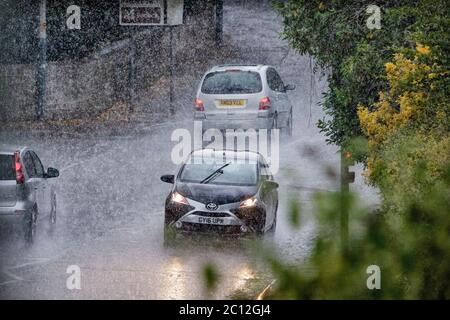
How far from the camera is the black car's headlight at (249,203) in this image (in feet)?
49.5

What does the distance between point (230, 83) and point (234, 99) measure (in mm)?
366

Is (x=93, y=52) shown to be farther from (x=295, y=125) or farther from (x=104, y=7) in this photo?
(x=295, y=125)

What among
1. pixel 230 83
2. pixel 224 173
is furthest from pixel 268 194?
pixel 230 83

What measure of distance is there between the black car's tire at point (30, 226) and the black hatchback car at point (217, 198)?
6.33 feet

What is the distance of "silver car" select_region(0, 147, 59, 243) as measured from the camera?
1369cm

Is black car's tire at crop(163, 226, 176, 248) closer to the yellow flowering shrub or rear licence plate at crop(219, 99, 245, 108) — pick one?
the yellow flowering shrub

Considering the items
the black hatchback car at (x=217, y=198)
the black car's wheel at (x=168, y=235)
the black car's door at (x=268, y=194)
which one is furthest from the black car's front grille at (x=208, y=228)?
the black car's door at (x=268, y=194)

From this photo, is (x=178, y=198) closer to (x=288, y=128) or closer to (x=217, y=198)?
(x=217, y=198)

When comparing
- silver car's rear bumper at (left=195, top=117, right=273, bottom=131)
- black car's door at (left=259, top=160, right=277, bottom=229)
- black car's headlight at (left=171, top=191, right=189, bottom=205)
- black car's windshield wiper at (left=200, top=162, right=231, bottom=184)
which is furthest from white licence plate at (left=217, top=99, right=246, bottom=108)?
black car's headlight at (left=171, top=191, right=189, bottom=205)

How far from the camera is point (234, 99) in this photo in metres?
22.2

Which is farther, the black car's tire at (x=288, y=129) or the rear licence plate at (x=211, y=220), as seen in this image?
the black car's tire at (x=288, y=129)

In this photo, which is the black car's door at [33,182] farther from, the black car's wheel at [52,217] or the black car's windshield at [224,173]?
the black car's windshield at [224,173]

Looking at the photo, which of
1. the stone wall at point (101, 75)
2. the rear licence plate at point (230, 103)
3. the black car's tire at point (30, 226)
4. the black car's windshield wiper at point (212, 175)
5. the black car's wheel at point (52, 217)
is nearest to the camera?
the black car's tire at point (30, 226)
